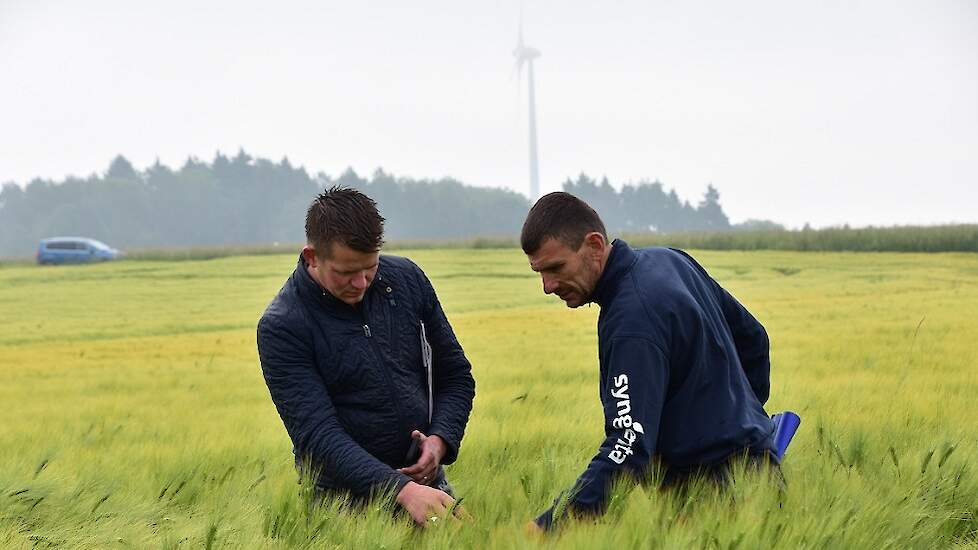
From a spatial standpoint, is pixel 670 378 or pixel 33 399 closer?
pixel 670 378

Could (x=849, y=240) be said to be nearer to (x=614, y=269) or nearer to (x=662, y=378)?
(x=614, y=269)

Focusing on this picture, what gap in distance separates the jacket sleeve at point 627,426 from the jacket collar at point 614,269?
0.29 metres

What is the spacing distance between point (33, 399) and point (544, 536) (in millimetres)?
9882

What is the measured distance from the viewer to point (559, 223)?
3525 millimetres

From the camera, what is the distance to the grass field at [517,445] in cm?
322

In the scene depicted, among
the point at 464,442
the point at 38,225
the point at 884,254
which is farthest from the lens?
the point at 38,225

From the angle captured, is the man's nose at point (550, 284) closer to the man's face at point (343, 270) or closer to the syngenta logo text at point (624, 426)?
the syngenta logo text at point (624, 426)

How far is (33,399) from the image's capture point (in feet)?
37.4

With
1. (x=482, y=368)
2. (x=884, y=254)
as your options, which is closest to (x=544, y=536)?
(x=482, y=368)

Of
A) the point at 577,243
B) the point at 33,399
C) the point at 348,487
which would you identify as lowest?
the point at 33,399

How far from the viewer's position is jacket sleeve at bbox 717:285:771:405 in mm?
4109

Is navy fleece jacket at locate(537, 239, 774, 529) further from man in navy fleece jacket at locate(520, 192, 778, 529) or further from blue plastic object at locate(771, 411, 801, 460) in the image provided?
blue plastic object at locate(771, 411, 801, 460)

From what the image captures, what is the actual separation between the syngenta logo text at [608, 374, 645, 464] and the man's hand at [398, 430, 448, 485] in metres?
0.99

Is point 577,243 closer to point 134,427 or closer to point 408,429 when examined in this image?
point 408,429
